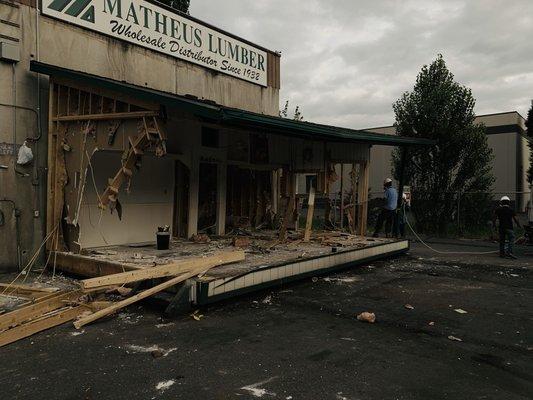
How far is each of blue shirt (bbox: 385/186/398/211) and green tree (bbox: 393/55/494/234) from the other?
471 cm

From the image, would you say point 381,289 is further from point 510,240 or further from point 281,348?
point 510,240

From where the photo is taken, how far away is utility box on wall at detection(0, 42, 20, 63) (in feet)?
27.7

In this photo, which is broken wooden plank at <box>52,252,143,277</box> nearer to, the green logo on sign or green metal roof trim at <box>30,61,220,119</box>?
green metal roof trim at <box>30,61,220,119</box>

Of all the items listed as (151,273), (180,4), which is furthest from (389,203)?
(180,4)

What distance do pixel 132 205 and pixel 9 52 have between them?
13.6 feet

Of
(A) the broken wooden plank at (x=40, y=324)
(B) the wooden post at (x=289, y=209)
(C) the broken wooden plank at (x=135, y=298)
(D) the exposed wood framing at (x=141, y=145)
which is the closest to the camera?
(A) the broken wooden plank at (x=40, y=324)

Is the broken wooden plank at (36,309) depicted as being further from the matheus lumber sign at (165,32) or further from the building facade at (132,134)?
the matheus lumber sign at (165,32)

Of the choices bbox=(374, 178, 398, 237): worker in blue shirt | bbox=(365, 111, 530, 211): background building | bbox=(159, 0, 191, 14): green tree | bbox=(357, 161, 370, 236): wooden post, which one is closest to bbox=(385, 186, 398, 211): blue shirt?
bbox=(374, 178, 398, 237): worker in blue shirt

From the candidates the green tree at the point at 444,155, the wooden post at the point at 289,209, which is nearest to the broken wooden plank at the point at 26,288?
the wooden post at the point at 289,209

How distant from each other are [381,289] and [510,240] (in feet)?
20.4

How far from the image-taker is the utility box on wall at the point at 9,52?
27.7 ft

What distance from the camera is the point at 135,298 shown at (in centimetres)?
619

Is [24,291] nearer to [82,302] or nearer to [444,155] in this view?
[82,302]

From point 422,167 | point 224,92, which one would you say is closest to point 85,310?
point 224,92
